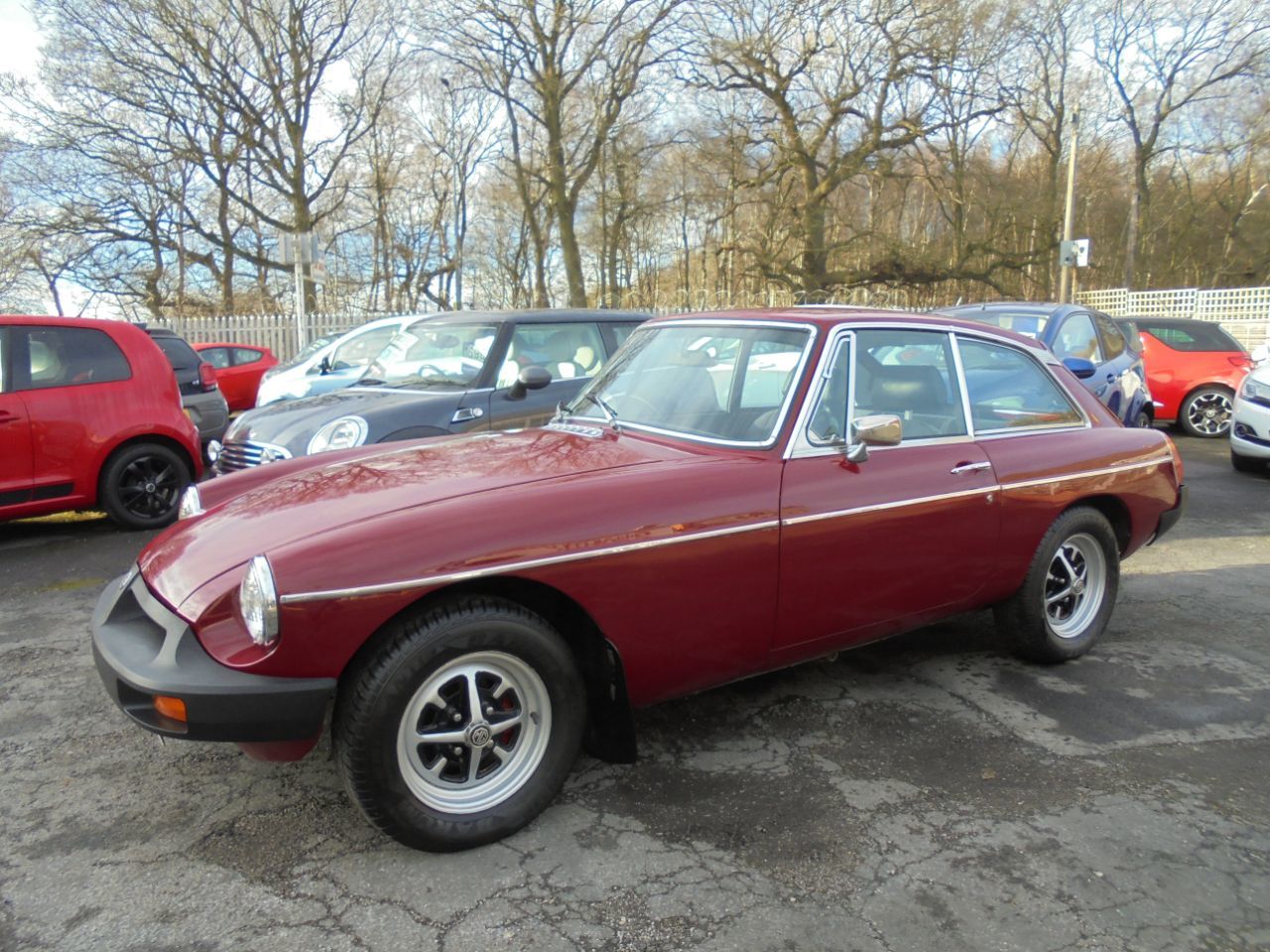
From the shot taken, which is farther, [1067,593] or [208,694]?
[1067,593]

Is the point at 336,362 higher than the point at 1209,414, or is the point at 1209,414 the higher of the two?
the point at 336,362

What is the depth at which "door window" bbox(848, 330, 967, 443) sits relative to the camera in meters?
3.69

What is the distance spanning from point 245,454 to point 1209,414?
12336mm

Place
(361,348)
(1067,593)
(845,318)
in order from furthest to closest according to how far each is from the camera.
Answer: (361,348) < (1067,593) < (845,318)

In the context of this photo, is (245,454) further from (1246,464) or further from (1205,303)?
(1205,303)

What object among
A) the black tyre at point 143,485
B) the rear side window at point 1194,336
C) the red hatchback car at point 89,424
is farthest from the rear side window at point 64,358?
the rear side window at point 1194,336

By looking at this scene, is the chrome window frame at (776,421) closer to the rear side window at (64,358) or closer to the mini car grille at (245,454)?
the mini car grille at (245,454)

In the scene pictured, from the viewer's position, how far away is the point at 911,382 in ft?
12.8

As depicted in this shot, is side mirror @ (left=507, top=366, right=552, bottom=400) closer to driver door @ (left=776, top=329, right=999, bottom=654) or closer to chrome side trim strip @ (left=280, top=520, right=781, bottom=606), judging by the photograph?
driver door @ (left=776, top=329, right=999, bottom=654)

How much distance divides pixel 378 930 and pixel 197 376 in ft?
28.6

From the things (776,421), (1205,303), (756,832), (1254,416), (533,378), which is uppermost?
(1205,303)

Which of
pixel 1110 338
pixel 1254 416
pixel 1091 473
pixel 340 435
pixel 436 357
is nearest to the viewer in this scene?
pixel 1091 473

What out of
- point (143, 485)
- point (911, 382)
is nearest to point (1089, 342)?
point (911, 382)

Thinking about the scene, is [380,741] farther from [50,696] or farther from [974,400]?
[974,400]
